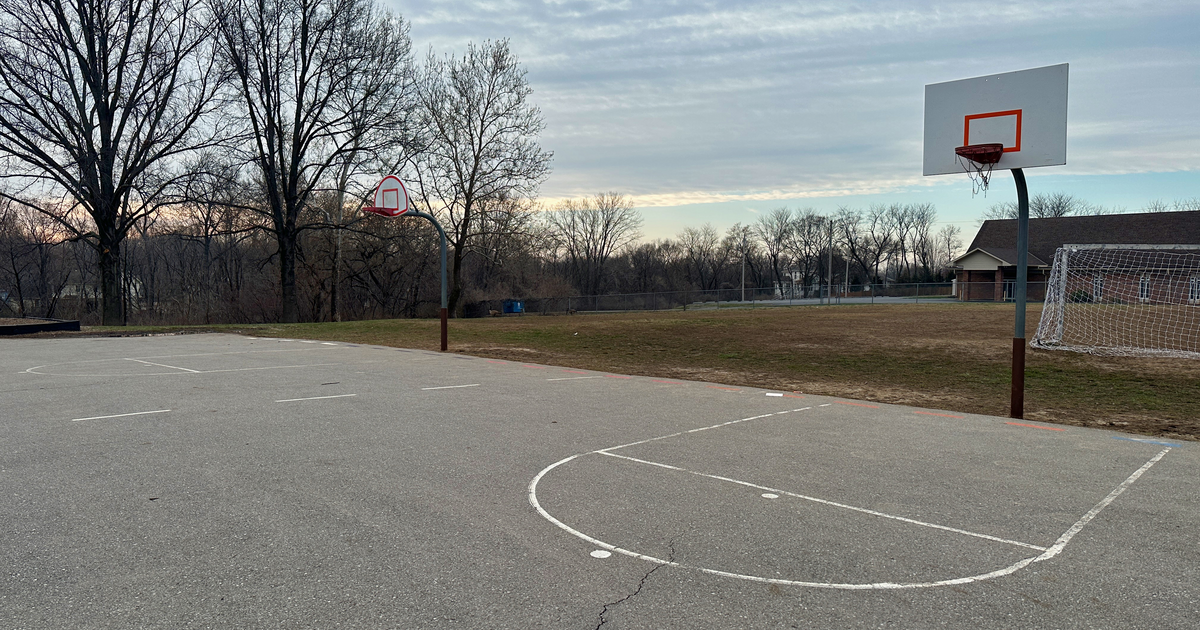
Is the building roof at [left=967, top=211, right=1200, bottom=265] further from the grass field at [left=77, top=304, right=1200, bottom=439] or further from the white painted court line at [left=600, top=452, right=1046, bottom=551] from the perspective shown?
the white painted court line at [left=600, top=452, right=1046, bottom=551]

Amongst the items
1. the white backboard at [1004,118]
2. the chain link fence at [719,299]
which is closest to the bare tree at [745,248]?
the chain link fence at [719,299]

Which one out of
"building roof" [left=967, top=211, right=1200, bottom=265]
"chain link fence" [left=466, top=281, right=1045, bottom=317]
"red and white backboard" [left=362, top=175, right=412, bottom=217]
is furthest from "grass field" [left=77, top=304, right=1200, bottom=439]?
"building roof" [left=967, top=211, right=1200, bottom=265]

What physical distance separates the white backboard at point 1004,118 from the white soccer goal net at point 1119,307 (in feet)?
27.0

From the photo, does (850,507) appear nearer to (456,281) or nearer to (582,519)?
(582,519)

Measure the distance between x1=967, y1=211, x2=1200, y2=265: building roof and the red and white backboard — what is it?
161ft

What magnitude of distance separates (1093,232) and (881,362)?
53.3 metres

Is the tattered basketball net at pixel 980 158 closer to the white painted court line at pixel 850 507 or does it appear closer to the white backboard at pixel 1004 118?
the white backboard at pixel 1004 118

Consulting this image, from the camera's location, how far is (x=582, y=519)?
455 centimetres

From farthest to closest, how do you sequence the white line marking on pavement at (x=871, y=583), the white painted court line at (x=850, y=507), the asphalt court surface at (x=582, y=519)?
the white painted court line at (x=850, y=507), the white line marking on pavement at (x=871, y=583), the asphalt court surface at (x=582, y=519)

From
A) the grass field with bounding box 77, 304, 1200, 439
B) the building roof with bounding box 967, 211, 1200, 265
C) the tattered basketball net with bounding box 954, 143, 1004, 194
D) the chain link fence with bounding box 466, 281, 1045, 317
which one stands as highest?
the building roof with bounding box 967, 211, 1200, 265

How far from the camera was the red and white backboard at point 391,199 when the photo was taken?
18.6 meters

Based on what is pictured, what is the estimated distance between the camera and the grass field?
988cm

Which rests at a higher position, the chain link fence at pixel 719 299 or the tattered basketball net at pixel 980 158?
the tattered basketball net at pixel 980 158

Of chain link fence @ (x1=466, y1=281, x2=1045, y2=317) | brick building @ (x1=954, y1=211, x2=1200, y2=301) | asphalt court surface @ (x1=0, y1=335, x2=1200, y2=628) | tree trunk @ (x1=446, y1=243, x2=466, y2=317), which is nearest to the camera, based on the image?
asphalt court surface @ (x1=0, y1=335, x2=1200, y2=628)
